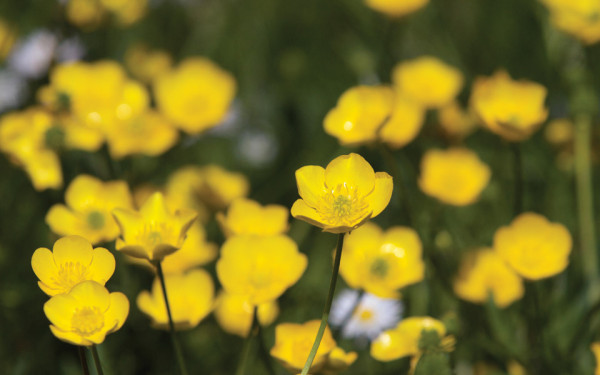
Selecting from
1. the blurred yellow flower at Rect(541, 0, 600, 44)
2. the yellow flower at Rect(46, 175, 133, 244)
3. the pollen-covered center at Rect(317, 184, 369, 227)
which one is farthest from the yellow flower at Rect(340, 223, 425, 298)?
the blurred yellow flower at Rect(541, 0, 600, 44)

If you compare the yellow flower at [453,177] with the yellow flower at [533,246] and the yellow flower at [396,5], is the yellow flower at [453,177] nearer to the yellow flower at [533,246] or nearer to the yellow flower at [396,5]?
the yellow flower at [533,246]

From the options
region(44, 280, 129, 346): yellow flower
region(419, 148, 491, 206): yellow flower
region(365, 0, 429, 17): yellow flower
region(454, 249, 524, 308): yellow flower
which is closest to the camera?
region(44, 280, 129, 346): yellow flower

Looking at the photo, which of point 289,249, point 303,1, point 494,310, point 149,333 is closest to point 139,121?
point 149,333

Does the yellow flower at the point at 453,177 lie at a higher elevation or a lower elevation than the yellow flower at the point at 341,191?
lower

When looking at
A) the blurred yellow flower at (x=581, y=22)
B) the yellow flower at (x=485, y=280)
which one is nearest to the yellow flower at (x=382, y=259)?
the yellow flower at (x=485, y=280)

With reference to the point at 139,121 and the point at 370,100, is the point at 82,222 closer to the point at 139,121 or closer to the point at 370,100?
the point at 139,121

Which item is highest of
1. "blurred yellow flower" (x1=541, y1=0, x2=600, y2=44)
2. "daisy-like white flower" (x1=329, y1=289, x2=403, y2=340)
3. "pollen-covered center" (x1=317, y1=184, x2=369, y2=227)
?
"pollen-covered center" (x1=317, y1=184, x2=369, y2=227)

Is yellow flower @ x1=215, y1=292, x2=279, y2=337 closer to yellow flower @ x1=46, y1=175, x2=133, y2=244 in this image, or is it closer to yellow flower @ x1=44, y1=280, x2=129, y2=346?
yellow flower @ x1=46, y1=175, x2=133, y2=244
